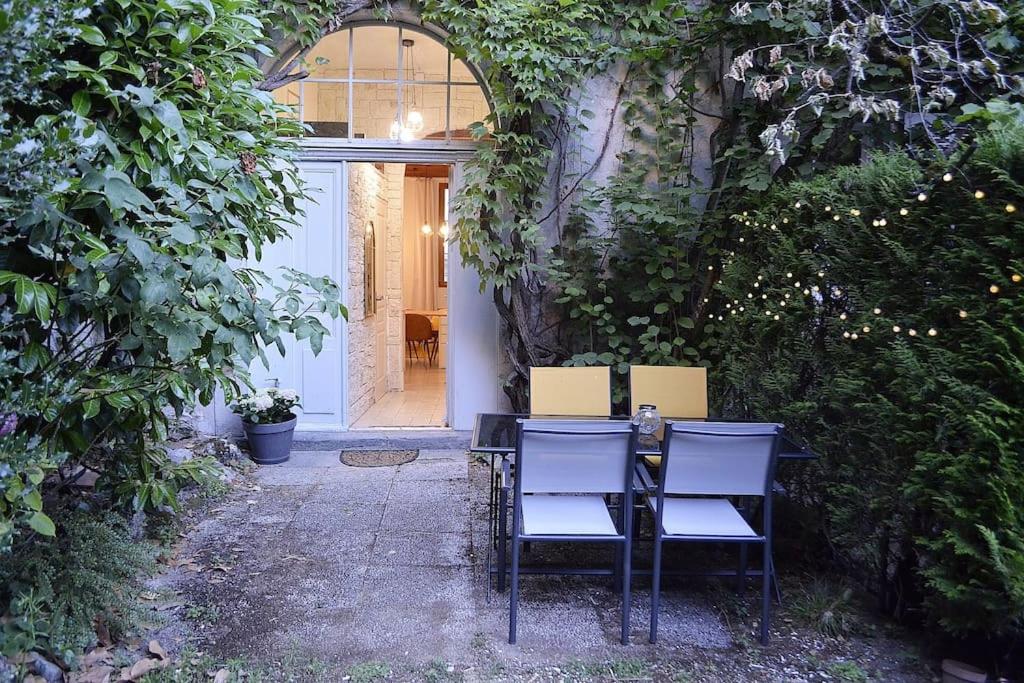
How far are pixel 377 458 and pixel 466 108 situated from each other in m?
2.90

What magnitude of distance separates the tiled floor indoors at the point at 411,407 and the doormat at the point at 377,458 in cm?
51

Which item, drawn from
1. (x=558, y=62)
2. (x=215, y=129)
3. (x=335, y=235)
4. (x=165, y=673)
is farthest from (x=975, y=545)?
(x=335, y=235)

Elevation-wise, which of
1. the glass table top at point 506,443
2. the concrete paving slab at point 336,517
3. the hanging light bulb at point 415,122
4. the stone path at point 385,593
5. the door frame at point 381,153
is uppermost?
the hanging light bulb at point 415,122

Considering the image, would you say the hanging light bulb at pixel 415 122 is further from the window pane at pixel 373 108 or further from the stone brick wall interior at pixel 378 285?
the stone brick wall interior at pixel 378 285

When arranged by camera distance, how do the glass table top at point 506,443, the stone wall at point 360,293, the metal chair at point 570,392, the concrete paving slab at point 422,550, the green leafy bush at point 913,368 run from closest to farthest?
the green leafy bush at point 913,368 → the glass table top at point 506,443 → the concrete paving slab at point 422,550 → the metal chair at point 570,392 → the stone wall at point 360,293

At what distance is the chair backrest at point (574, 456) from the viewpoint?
2.68 m

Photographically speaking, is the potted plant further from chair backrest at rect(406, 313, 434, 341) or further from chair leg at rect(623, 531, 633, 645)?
chair backrest at rect(406, 313, 434, 341)

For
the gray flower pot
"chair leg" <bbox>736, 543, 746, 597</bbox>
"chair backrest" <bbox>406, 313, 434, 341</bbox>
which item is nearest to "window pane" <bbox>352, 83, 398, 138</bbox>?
the gray flower pot

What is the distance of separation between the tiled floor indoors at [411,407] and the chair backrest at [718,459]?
3.56 meters

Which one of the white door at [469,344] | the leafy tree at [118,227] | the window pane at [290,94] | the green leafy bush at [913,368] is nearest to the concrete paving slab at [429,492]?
the white door at [469,344]

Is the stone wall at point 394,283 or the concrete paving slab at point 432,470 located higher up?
the stone wall at point 394,283

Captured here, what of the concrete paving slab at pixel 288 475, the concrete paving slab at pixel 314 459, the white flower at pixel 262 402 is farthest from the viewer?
the concrete paving slab at pixel 314 459

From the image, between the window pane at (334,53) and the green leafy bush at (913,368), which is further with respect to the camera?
the window pane at (334,53)

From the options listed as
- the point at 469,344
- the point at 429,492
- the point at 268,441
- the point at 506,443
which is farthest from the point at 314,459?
the point at 506,443
